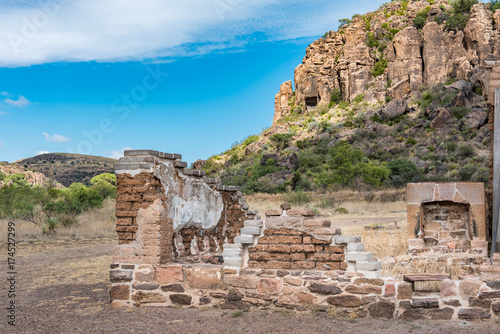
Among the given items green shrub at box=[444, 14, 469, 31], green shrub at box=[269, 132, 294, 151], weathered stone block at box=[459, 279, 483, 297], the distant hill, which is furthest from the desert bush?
green shrub at box=[444, 14, 469, 31]

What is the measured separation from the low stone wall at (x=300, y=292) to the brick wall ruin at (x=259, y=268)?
0.01 meters

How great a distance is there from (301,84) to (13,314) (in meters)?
57.2

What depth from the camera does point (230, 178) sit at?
43.0m

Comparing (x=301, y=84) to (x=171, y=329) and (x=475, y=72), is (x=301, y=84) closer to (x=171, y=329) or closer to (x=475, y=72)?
(x=475, y=72)

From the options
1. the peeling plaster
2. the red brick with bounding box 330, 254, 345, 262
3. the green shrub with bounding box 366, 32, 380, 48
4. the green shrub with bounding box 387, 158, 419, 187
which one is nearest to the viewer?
the red brick with bounding box 330, 254, 345, 262

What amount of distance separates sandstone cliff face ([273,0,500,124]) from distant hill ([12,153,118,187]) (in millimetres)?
24613

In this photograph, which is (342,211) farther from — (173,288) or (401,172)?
(173,288)

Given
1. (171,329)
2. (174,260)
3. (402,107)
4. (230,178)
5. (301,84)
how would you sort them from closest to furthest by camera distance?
(171,329) < (174,260) < (230,178) < (402,107) < (301,84)

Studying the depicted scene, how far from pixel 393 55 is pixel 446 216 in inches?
1913

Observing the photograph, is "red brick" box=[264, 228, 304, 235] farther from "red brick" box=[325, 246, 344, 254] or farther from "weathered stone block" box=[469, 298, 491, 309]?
"weathered stone block" box=[469, 298, 491, 309]

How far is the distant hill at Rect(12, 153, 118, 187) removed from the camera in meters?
53.9

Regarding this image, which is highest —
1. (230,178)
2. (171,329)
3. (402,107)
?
(402,107)

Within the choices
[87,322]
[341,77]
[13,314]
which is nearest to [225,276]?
[87,322]

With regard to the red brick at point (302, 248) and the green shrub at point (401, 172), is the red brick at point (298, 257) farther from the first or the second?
the green shrub at point (401, 172)
